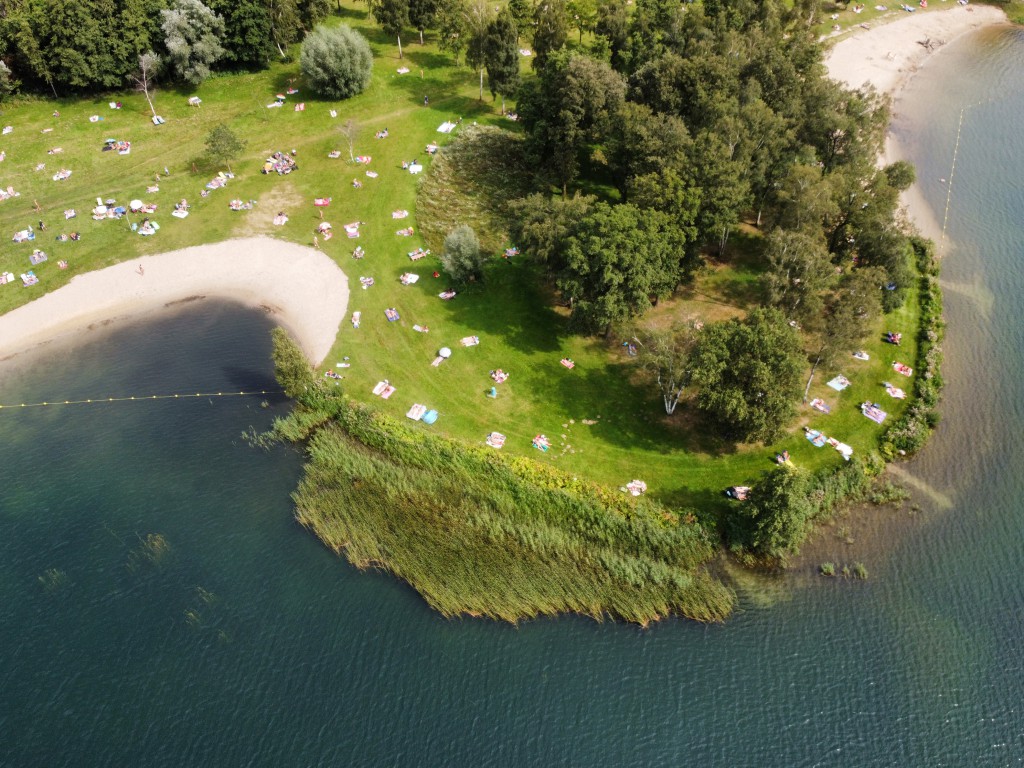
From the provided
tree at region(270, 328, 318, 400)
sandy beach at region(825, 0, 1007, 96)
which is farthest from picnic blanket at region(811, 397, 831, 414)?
sandy beach at region(825, 0, 1007, 96)

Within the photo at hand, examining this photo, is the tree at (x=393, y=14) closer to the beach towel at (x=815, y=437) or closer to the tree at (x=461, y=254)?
the tree at (x=461, y=254)

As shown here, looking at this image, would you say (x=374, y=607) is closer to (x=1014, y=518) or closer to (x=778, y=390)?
(x=778, y=390)

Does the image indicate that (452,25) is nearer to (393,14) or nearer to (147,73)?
(393,14)

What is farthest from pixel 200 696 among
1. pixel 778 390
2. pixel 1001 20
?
pixel 1001 20

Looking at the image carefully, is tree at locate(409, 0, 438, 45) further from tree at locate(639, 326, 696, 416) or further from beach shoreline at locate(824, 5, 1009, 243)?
tree at locate(639, 326, 696, 416)

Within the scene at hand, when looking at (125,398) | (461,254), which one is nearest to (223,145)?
(125,398)

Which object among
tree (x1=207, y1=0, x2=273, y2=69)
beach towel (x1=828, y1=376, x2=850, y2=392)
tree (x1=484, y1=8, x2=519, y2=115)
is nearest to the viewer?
beach towel (x1=828, y1=376, x2=850, y2=392)

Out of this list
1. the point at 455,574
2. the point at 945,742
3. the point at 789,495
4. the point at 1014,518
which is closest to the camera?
the point at 945,742
